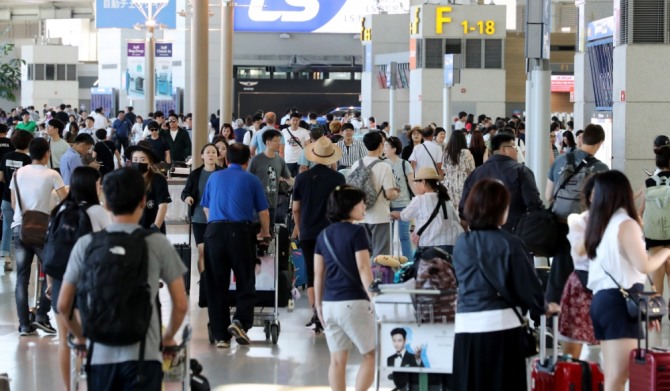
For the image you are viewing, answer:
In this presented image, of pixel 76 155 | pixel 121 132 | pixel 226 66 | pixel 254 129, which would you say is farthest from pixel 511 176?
pixel 121 132

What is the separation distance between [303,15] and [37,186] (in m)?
38.0

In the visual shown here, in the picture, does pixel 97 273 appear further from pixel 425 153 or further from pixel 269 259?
pixel 425 153

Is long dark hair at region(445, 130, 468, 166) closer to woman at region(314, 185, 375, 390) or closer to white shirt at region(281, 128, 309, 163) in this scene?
white shirt at region(281, 128, 309, 163)

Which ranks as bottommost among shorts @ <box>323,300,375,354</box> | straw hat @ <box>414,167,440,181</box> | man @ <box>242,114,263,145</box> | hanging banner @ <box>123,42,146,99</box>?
shorts @ <box>323,300,375,354</box>

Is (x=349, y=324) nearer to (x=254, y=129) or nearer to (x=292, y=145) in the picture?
(x=292, y=145)

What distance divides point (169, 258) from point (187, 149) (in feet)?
49.9

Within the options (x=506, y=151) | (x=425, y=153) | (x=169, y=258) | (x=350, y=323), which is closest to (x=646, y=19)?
(x=425, y=153)

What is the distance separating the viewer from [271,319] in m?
9.91

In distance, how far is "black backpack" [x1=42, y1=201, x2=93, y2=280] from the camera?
7016mm

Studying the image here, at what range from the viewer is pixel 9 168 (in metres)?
12.4

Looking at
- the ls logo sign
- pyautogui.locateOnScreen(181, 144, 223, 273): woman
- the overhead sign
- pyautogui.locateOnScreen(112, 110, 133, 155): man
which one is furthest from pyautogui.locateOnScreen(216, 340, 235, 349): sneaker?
the ls logo sign

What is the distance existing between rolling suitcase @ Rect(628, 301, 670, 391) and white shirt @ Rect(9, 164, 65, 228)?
5.06 m

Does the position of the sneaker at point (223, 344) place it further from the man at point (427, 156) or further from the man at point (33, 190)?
the man at point (427, 156)

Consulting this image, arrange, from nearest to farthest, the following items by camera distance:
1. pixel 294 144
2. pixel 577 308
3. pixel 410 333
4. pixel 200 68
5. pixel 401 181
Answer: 1. pixel 410 333
2. pixel 577 308
3. pixel 401 181
4. pixel 200 68
5. pixel 294 144
